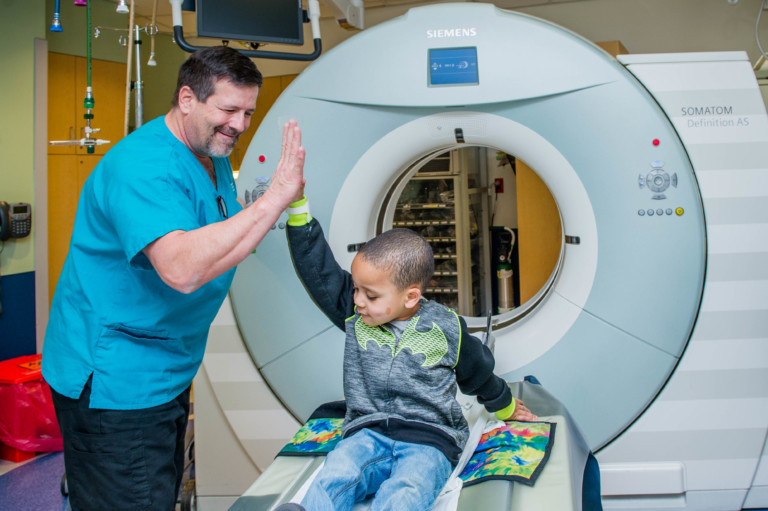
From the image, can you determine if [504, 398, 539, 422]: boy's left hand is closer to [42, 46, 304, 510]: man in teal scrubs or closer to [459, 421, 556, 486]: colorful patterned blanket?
[459, 421, 556, 486]: colorful patterned blanket

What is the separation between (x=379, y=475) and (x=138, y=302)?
0.54 metres

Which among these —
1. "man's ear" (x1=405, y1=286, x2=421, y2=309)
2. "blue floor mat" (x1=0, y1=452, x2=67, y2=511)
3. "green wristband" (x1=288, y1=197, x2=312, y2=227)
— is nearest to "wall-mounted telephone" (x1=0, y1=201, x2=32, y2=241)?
"blue floor mat" (x1=0, y1=452, x2=67, y2=511)

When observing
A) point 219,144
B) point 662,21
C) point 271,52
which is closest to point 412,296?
point 219,144

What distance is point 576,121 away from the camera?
1552mm

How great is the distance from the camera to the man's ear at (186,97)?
3.99 feet

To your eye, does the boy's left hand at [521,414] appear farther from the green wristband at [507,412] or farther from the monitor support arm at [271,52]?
the monitor support arm at [271,52]

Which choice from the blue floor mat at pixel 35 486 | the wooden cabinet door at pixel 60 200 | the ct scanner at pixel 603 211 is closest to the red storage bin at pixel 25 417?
the blue floor mat at pixel 35 486

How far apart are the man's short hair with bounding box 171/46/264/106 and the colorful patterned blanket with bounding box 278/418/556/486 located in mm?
719

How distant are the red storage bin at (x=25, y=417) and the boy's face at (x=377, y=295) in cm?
194

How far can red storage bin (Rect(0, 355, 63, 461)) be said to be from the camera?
2586mm

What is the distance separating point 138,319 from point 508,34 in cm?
107

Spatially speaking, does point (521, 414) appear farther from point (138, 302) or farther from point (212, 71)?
point (212, 71)

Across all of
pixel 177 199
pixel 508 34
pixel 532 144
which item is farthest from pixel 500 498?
pixel 508 34

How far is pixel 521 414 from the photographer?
54.4 inches
